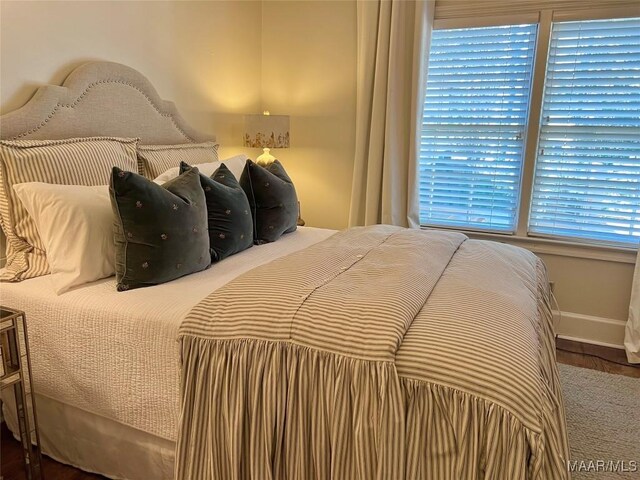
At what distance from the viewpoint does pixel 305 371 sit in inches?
49.9

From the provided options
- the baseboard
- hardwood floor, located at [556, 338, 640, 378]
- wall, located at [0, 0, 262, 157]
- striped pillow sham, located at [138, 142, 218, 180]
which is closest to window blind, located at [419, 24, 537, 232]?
the baseboard

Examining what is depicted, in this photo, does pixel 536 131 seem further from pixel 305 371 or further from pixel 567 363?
pixel 305 371

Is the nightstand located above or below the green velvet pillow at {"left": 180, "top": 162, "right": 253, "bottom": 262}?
below

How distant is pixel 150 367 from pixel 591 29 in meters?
3.01

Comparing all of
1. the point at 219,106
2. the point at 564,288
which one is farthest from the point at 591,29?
the point at 219,106

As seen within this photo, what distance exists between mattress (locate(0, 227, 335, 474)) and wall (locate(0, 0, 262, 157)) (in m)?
0.91

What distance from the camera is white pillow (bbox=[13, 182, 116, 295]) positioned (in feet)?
5.58

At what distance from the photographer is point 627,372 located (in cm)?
266

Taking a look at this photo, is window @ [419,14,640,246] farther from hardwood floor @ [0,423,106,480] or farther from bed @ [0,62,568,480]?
hardwood floor @ [0,423,106,480]

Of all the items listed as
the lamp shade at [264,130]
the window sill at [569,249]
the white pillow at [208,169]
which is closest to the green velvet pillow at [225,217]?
the white pillow at [208,169]

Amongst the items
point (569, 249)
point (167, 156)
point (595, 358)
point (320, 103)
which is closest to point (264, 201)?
point (167, 156)

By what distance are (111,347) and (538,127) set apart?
2763mm

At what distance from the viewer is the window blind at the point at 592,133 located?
9.00ft

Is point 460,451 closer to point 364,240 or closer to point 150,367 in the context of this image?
point 150,367
